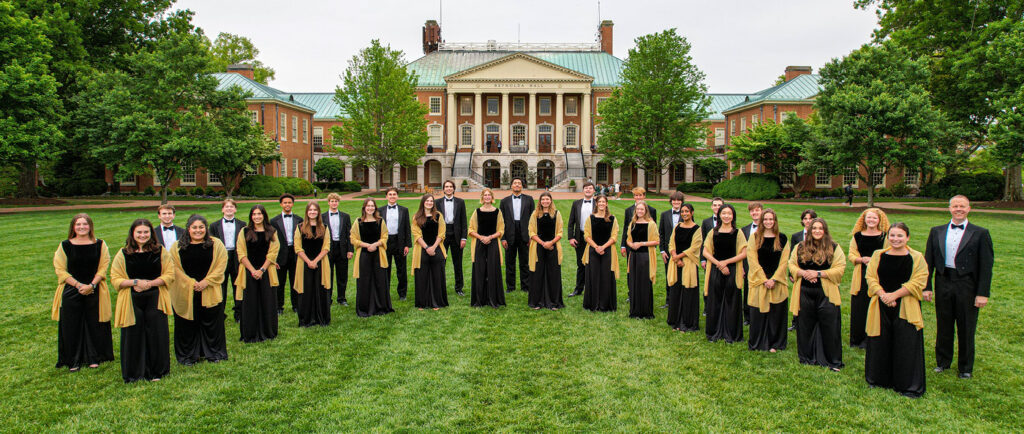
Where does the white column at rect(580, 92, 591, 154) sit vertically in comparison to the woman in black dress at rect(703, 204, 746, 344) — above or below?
above

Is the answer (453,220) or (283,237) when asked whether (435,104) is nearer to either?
(453,220)

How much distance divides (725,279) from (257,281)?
5.78 m

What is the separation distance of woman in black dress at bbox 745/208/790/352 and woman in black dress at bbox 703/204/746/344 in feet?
0.83

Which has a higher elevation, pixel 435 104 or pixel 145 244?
pixel 435 104

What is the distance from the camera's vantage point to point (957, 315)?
5832 millimetres

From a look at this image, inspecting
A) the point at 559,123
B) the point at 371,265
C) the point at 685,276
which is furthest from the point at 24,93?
the point at 559,123

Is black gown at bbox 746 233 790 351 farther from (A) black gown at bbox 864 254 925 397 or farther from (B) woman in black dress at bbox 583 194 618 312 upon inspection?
(B) woman in black dress at bbox 583 194 618 312

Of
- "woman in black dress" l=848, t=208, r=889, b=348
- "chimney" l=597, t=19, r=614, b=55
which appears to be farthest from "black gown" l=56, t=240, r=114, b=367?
"chimney" l=597, t=19, r=614, b=55

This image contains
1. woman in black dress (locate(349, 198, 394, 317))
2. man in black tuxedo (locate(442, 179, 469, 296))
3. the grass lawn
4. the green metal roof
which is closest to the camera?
the grass lawn

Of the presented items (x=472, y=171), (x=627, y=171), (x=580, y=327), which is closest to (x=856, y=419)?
(x=580, y=327)

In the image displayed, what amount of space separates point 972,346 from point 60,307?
940 cm

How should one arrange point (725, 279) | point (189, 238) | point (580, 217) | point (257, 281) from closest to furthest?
point (189, 238), point (257, 281), point (725, 279), point (580, 217)

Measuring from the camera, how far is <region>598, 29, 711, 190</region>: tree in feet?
127

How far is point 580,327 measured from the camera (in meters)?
7.71
